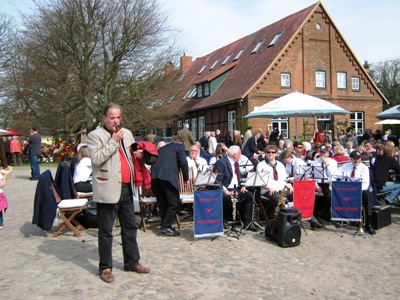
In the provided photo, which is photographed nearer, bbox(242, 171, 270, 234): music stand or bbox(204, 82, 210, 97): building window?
bbox(242, 171, 270, 234): music stand

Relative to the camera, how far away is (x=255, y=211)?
807 centimetres

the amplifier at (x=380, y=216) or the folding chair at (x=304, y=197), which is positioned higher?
the folding chair at (x=304, y=197)

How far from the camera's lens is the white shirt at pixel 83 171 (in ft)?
26.7

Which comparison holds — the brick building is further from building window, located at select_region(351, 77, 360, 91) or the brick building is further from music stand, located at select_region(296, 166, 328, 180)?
music stand, located at select_region(296, 166, 328, 180)

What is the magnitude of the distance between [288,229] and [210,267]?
63.9 inches

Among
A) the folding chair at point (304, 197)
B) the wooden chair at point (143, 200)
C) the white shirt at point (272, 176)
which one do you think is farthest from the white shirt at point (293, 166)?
the wooden chair at point (143, 200)

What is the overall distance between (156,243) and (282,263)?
2038mm

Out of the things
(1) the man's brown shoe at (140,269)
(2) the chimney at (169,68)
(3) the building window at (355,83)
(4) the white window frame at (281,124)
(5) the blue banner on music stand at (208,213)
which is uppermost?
(2) the chimney at (169,68)

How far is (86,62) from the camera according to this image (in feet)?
78.0

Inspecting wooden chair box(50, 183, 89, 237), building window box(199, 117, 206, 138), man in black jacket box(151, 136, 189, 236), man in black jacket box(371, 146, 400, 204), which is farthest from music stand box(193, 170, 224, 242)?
building window box(199, 117, 206, 138)

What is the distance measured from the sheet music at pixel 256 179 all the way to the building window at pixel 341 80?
25.7 metres

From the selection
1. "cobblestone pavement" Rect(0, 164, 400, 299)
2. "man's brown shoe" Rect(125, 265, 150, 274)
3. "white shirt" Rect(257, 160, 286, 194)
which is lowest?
"cobblestone pavement" Rect(0, 164, 400, 299)

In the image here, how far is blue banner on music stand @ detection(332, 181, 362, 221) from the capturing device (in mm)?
7496

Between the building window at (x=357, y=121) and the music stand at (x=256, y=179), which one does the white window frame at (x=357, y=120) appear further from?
the music stand at (x=256, y=179)
